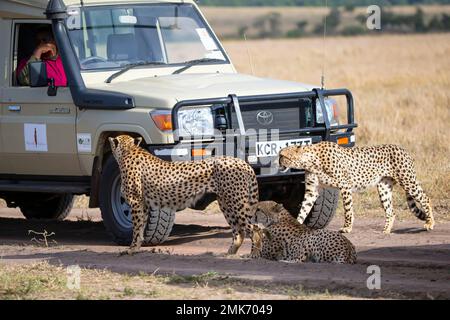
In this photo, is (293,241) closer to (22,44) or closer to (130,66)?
(130,66)

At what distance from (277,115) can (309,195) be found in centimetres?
71

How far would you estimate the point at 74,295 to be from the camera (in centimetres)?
693

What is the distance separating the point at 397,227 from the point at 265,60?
928 inches

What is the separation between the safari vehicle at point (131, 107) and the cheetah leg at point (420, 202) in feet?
A: 2.16

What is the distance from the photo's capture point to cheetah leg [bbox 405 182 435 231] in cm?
934

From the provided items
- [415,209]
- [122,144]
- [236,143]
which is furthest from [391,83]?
[122,144]

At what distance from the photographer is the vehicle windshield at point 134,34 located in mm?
9422

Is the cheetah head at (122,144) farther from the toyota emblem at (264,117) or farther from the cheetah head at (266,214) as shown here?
the cheetah head at (266,214)

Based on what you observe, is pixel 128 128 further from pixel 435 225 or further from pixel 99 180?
pixel 435 225

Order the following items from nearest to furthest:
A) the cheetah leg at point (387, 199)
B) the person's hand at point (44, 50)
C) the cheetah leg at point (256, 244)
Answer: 1. the cheetah leg at point (256, 244)
2. the cheetah leg at point (387, 199)
3. the person's hand at point (44, 50)

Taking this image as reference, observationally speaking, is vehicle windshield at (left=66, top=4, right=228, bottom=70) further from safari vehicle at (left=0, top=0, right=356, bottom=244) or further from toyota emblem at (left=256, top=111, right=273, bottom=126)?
toyota emblem at (left=256, top=111, right=273, bottom=126)

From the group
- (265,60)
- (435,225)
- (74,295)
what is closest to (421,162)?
(435,225)

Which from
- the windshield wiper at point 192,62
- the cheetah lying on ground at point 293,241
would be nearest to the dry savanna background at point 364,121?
the windshield wiper at point 192,62

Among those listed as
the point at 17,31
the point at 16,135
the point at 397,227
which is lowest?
the point at 397,227
